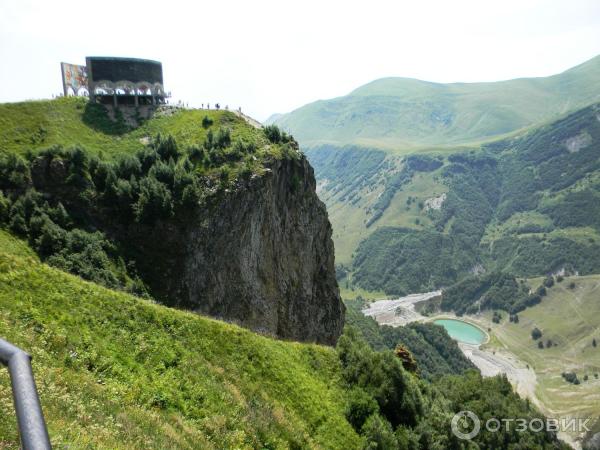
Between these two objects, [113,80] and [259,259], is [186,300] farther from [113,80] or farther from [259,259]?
[113,80]

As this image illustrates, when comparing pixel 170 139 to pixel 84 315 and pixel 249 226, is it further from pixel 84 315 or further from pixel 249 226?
pixel 84 315

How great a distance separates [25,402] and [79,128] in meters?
78.3

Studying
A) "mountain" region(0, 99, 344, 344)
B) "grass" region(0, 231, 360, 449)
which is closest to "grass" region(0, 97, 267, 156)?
"mountain" region(0, 99, 344, 344)

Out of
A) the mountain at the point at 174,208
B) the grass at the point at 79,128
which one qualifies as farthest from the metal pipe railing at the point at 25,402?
the grass at the point at 79,128

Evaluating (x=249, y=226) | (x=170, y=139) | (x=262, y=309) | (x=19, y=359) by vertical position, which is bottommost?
(x=262, y=309)

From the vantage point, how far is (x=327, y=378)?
36.6 meters

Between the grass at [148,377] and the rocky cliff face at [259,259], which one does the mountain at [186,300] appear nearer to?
the grass at [148,377]

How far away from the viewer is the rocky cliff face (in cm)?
5531

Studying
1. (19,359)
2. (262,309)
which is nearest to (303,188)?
(262,309)

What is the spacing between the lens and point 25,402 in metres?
4.57

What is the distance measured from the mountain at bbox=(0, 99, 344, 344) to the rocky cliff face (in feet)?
0.58

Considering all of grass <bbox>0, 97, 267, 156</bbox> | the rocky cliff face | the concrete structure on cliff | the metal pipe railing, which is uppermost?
the concrete structure on cliff

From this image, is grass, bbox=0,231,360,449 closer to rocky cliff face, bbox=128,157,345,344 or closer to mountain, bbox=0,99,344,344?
mountain, bbox=0,99,344,344

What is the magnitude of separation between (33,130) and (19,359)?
70.9 m
